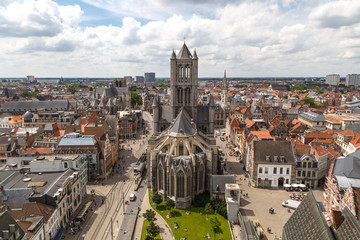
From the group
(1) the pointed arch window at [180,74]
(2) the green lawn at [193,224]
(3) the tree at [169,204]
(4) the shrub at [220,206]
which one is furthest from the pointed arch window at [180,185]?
(1) the pointed arch window at [180,74]

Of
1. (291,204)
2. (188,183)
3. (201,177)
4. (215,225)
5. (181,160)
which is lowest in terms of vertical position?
(291,204)

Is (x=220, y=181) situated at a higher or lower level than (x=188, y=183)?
lower

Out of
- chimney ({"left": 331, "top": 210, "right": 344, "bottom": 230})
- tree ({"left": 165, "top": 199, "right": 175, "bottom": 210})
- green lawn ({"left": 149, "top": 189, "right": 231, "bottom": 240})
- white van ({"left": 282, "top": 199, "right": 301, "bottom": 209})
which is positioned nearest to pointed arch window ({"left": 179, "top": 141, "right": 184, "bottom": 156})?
tree ({"left": 165, "top": 199, "right": 175, "bottom": 210})

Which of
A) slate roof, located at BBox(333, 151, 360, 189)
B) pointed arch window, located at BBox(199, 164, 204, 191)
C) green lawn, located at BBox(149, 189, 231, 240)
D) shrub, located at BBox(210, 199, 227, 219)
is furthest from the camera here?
pointed arch window, located at BBox(199, 164, 204, 191)

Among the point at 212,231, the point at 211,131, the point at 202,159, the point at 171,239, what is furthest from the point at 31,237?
the point at 211,131

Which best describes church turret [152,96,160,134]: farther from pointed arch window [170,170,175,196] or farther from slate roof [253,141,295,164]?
slate roof [253,141,295,164]

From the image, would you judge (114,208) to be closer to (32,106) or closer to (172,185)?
(172,185)

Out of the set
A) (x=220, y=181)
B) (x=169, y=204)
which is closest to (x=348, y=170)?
(x=220, y=181)

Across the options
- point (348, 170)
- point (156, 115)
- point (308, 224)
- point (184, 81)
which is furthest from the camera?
point (156, 115)
